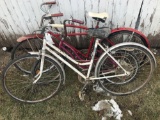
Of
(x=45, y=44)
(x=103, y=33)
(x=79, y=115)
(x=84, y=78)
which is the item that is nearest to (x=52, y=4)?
(x=45, y=44)

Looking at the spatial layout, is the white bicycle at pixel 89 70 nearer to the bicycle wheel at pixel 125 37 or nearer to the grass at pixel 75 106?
the grass at pixel 75 106

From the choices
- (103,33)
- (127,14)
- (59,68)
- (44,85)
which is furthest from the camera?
(44,85)

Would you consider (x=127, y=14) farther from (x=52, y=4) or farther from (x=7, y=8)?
(x=7, y=8)

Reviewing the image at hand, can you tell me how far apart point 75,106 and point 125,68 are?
3.78 ft

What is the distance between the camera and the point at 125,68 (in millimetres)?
4207

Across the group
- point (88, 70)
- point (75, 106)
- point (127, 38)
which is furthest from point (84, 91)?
point (127, 38)

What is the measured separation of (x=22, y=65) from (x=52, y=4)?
1.49 meters

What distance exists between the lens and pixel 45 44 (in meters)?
3.77

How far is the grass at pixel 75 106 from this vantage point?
167 inches

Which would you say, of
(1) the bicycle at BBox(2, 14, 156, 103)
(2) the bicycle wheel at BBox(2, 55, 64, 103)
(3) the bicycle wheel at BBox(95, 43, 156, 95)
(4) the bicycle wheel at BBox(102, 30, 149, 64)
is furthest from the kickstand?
(4) the bicycle wheel at BBox(102, 30, 149, 64)

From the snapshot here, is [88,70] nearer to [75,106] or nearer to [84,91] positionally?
[84,91]

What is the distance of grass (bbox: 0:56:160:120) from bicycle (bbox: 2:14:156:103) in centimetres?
13

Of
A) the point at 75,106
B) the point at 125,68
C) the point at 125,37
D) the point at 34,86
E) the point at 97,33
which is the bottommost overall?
the point at 75,106

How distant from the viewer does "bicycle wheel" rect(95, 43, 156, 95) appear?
3.84 m
